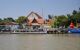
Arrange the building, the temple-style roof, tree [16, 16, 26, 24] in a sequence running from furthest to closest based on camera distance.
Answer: the temple-style roof < tree [16, 16, 26, 24] < the building

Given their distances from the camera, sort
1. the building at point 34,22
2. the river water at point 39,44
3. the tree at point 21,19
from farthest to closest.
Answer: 1. the tree at point 21,19
2. the building at point 34,22
3. the river water at point 39,44

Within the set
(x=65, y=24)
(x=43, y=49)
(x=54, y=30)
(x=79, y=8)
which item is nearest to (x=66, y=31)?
(x=54, y=30)

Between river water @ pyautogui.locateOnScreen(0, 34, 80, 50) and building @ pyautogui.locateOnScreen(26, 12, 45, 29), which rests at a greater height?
building @ pyautogui.locateOnScreen(26, 12, 45, 29)

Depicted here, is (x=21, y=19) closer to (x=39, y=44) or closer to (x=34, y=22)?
(x=34, y=22)

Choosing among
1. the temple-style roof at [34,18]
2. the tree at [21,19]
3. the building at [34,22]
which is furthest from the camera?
the temple-style roof at [34,18]

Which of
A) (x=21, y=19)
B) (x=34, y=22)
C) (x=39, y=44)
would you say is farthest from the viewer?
(x=34, y=22)

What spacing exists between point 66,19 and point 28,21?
13.6 metres

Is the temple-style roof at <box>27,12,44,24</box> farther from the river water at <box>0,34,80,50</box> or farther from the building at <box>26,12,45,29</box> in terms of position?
the river water at <box>0,34,80,50</box>

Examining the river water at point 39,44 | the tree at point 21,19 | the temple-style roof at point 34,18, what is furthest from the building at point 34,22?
the river water at point 39,44

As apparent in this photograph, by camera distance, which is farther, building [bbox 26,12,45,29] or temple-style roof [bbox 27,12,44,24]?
temple-style roof [bbox 27,12,44,24]

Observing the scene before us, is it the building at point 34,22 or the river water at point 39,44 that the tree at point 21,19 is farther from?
the river water at point 39,44

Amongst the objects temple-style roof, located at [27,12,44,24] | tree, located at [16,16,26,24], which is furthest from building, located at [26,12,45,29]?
tree, located at [16,16,26,24]

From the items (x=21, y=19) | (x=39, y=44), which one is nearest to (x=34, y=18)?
(x=21, y=19)

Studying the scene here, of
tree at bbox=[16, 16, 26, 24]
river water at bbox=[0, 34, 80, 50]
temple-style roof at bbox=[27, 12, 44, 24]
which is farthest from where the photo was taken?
temple-style roof at bbox=[27, 12, 44, 24]
